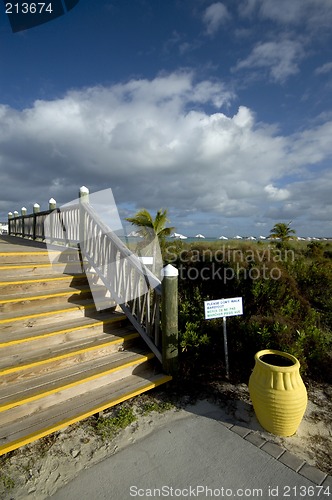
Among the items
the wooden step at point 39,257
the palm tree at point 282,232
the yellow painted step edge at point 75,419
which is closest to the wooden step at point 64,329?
the yellow painted step edge at point 75,419

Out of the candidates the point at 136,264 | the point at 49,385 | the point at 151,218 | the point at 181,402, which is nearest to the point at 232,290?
the point at 136,264

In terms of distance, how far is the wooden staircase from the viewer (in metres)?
3.16

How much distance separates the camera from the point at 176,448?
2.90 meters

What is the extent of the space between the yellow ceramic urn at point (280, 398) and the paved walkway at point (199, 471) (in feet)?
0.80

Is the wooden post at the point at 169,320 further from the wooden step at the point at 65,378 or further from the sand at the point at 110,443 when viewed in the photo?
the sand at the point at 110,443

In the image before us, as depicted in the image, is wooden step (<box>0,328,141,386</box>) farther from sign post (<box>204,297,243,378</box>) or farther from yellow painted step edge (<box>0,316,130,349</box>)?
sign post (<box>204,297,243,378</box>)

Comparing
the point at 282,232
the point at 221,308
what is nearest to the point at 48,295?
the point at 221,308

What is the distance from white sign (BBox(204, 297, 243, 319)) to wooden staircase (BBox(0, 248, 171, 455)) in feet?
3.98

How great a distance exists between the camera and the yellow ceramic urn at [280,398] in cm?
295

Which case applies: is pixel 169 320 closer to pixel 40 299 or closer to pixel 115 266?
pixel 115 266

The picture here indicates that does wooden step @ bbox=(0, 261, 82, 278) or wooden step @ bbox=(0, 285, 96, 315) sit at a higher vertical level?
wooden step @ bbox=(0, 261, 82, 278)

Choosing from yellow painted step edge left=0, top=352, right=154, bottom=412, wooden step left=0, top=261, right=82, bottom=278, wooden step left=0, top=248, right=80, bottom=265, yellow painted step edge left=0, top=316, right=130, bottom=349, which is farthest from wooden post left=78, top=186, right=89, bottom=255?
yellow painted step edge left=0, top=352, right=154, bottom=412

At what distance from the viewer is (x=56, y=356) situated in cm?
379

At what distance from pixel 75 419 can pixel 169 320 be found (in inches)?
69.0
